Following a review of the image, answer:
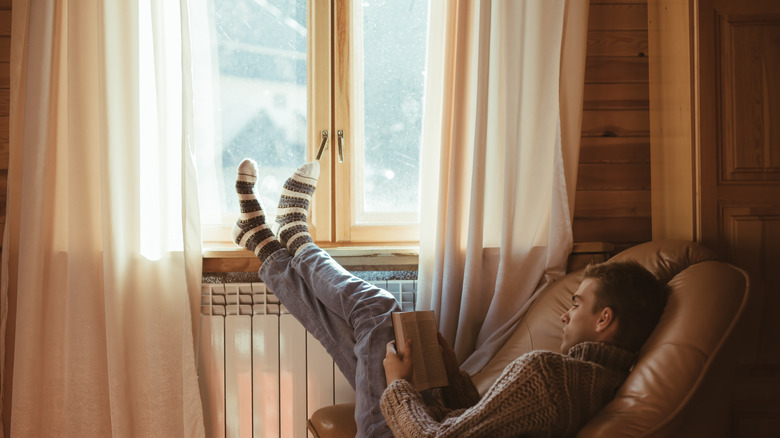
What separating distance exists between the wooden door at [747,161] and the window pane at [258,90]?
1.33m

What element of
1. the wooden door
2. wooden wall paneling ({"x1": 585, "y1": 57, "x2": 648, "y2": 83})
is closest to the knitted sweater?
the wooden door

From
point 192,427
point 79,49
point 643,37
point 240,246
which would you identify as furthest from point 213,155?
point 643,37

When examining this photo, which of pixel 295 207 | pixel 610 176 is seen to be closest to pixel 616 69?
pixel 610 176

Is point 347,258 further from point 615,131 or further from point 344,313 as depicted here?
point 615,131

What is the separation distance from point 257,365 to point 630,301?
1.25 meters

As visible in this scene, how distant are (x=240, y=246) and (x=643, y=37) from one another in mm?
1591

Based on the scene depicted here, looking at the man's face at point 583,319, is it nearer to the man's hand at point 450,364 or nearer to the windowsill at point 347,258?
the man's hand at point 450,364

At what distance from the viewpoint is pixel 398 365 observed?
1.52m

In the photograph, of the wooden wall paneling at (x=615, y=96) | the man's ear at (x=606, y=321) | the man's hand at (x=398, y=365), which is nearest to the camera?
the man's ear at (x=606, y=321)

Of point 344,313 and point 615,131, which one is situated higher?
point 615,131

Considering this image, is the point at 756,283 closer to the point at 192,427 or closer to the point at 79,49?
the point at 192,427

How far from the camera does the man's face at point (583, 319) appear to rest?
1406 mm

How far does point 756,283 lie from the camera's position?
1.61 meters

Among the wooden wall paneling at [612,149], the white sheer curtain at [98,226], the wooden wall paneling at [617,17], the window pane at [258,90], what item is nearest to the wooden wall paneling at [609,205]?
the wooden wall paneling at [612,149]
